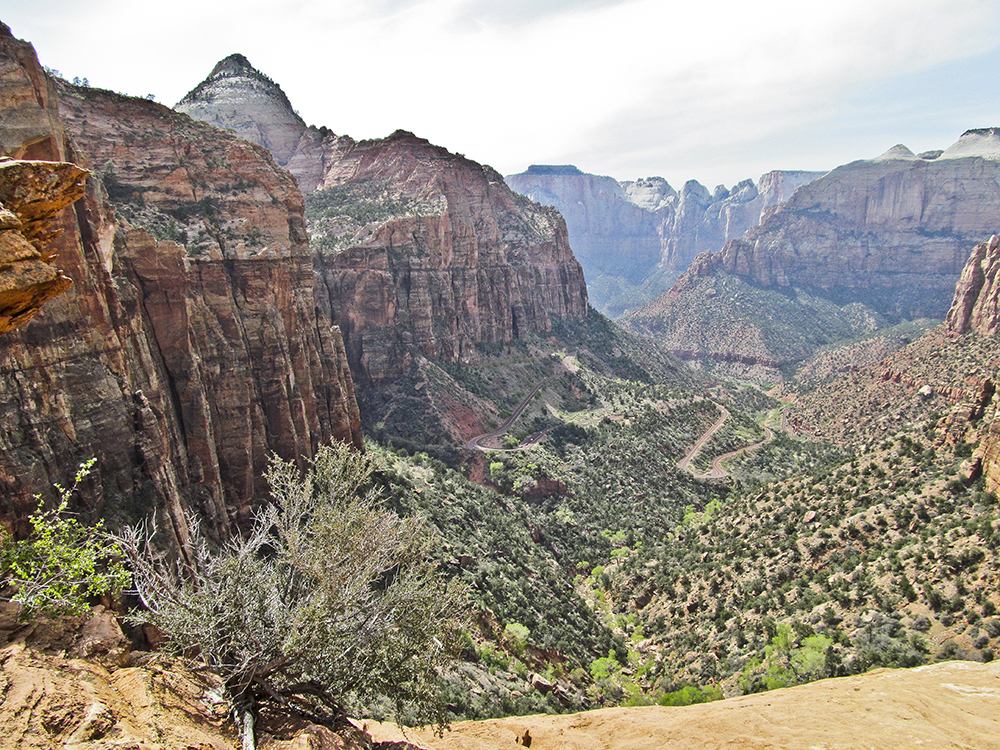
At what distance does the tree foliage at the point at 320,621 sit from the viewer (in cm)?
1341

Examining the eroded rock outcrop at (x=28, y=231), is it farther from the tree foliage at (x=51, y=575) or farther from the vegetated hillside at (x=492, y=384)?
the vegetated hillside at (x=492, y=384)

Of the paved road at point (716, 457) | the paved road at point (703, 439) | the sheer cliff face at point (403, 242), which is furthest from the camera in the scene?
the paved road at point (703, 439)

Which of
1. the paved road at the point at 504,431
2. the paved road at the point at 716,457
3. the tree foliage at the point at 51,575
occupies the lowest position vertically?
the paved road at the point at 716,457

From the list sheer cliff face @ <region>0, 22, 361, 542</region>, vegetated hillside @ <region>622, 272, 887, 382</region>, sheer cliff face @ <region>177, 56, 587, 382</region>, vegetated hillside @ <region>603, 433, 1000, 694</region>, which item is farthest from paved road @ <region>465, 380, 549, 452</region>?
vegetated hillside @ <region>622, 272, 887, 382</region>

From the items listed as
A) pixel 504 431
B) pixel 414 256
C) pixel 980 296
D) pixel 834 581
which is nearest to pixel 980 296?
pixel 980 296

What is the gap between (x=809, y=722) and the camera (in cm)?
1599

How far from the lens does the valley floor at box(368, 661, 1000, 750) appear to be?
14.9m

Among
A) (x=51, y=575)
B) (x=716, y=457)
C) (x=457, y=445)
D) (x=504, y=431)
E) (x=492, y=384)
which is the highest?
(x=51, y=575)

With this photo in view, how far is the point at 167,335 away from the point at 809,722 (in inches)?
1218

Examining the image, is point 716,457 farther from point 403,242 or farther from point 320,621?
point 320,621

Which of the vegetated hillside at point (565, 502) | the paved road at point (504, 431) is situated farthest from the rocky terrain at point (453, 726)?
the paved road at point (504, 431)

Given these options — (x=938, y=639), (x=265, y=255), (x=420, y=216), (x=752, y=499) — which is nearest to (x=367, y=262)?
(x=420, y=216)

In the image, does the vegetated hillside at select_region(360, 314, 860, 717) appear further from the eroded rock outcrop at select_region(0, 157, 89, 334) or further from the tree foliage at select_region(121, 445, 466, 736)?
the eroded rock outcrop at select_region(0, 157, 89, 334)

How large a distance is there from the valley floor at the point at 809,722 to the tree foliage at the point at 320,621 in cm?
335
